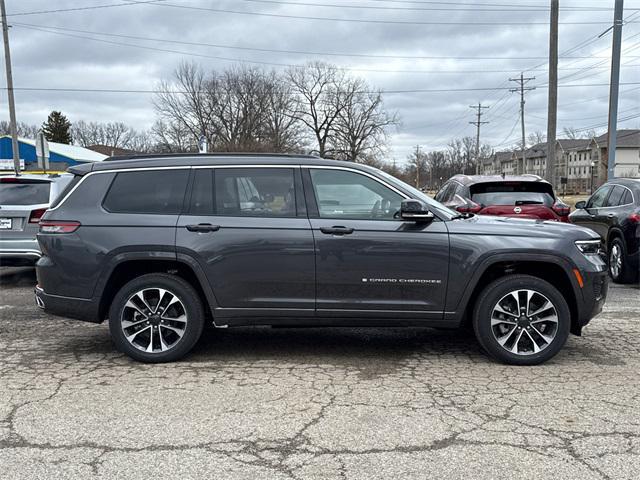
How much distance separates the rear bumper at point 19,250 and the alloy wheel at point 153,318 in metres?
4.52

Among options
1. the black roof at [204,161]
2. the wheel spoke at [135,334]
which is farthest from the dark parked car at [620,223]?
the wheel spoke at [135,334]

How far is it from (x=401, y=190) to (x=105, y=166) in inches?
106

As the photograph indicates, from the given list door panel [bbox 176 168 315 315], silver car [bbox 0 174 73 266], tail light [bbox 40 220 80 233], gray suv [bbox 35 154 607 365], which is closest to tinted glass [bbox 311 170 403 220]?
gray suv [bbox 35 154 607 365]

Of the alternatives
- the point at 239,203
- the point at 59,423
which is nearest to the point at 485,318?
the point at 239,203

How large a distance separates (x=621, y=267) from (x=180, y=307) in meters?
7.05

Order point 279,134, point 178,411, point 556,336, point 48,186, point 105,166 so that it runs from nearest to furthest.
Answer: point 178,411, point 556,336, point 105,166, point 48,186, point 279,134

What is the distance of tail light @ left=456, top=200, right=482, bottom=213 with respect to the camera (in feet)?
28.1

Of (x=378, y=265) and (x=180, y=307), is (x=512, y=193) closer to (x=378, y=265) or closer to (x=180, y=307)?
(x=378, y=265)

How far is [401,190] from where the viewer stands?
5.07 meters

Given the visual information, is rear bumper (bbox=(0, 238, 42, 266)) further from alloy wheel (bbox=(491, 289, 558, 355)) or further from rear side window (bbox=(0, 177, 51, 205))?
alloy wheel (bbox=(491, 289, 558, 355))

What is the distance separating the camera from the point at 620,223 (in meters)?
8.77

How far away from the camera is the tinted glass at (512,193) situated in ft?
28.8

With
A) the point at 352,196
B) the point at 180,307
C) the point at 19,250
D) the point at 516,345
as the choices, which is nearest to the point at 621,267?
the point at 516,345

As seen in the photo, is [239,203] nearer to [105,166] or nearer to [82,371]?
[105,166]
